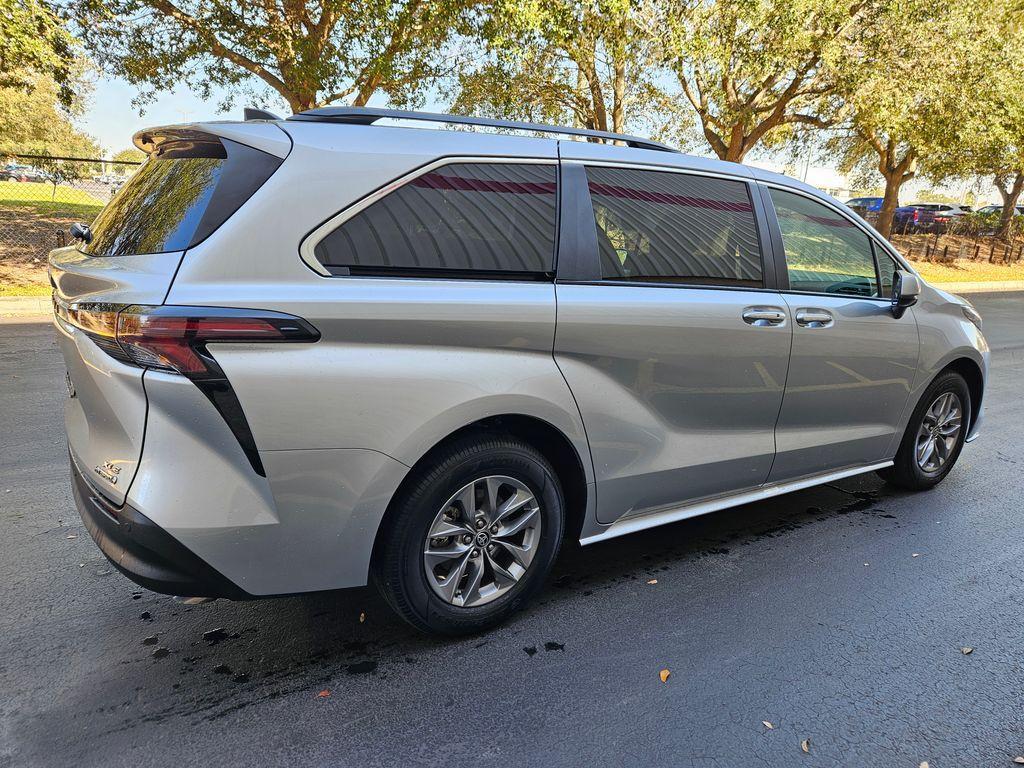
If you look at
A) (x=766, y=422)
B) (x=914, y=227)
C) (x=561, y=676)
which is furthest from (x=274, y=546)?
(x=914, y=227)

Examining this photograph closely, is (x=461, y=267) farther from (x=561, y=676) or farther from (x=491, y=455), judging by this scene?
(x=561, y=676)

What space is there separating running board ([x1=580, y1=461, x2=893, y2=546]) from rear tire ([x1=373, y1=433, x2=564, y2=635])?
293 millimetres

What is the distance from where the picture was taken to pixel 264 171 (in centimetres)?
233

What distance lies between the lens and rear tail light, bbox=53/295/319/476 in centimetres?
210

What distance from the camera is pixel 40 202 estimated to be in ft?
53.6

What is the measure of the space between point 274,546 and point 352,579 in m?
0.31

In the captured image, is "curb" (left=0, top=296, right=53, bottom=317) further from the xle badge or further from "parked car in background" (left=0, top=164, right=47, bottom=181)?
the xle badge

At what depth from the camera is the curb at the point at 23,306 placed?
33.3ft

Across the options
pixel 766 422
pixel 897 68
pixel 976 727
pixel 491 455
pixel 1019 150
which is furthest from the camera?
pixel 1019 150

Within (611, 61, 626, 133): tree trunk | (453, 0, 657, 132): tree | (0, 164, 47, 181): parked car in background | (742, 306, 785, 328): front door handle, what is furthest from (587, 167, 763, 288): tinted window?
(0, 164, 47, 181): parked car in background

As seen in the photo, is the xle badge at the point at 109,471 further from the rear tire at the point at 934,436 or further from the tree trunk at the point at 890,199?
the tree trunk at the point at 890,199

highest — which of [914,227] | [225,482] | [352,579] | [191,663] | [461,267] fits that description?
[914,227]

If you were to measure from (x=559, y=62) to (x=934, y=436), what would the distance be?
1431cm

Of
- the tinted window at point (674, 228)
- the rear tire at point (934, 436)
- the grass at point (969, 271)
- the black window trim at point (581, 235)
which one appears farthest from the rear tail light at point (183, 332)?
the grass at point (969, 271)
